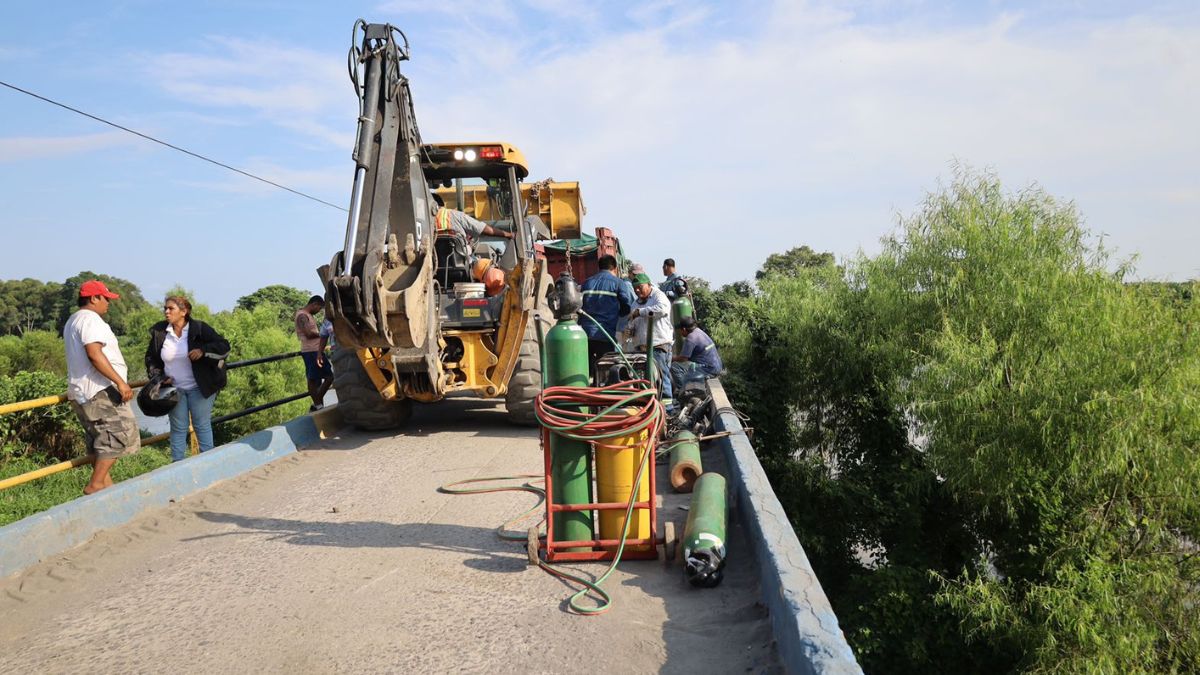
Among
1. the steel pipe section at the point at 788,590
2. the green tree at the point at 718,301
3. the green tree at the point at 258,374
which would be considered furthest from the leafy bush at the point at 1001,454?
the green tree at the point at 258,374

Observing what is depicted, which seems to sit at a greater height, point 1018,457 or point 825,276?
point 825,276

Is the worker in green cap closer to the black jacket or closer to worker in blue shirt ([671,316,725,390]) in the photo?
worker in blue shirt ([671,316,725,390])

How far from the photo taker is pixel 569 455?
4645 mm

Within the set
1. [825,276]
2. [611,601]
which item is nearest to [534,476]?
[611,601]

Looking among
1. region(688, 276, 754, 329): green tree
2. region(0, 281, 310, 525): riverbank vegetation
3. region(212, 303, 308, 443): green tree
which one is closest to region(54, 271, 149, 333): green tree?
region(0, 281, 310, 525): riverbank vegetation

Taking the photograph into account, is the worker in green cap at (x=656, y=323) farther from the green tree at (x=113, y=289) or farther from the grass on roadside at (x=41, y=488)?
the green tree at (x=113, y=289)

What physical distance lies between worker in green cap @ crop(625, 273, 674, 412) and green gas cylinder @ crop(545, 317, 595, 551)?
372cm

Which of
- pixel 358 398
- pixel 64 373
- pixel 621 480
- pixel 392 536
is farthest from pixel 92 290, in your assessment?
pixel 64 373

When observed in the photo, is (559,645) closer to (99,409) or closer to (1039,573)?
(99,409)

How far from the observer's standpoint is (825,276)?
21453 mm

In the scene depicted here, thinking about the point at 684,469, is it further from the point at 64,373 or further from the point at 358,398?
the point at 64,373

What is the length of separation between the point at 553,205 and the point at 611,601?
12133 mm

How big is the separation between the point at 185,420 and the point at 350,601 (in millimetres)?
3938

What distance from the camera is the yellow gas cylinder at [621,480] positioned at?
4668 millimetres
